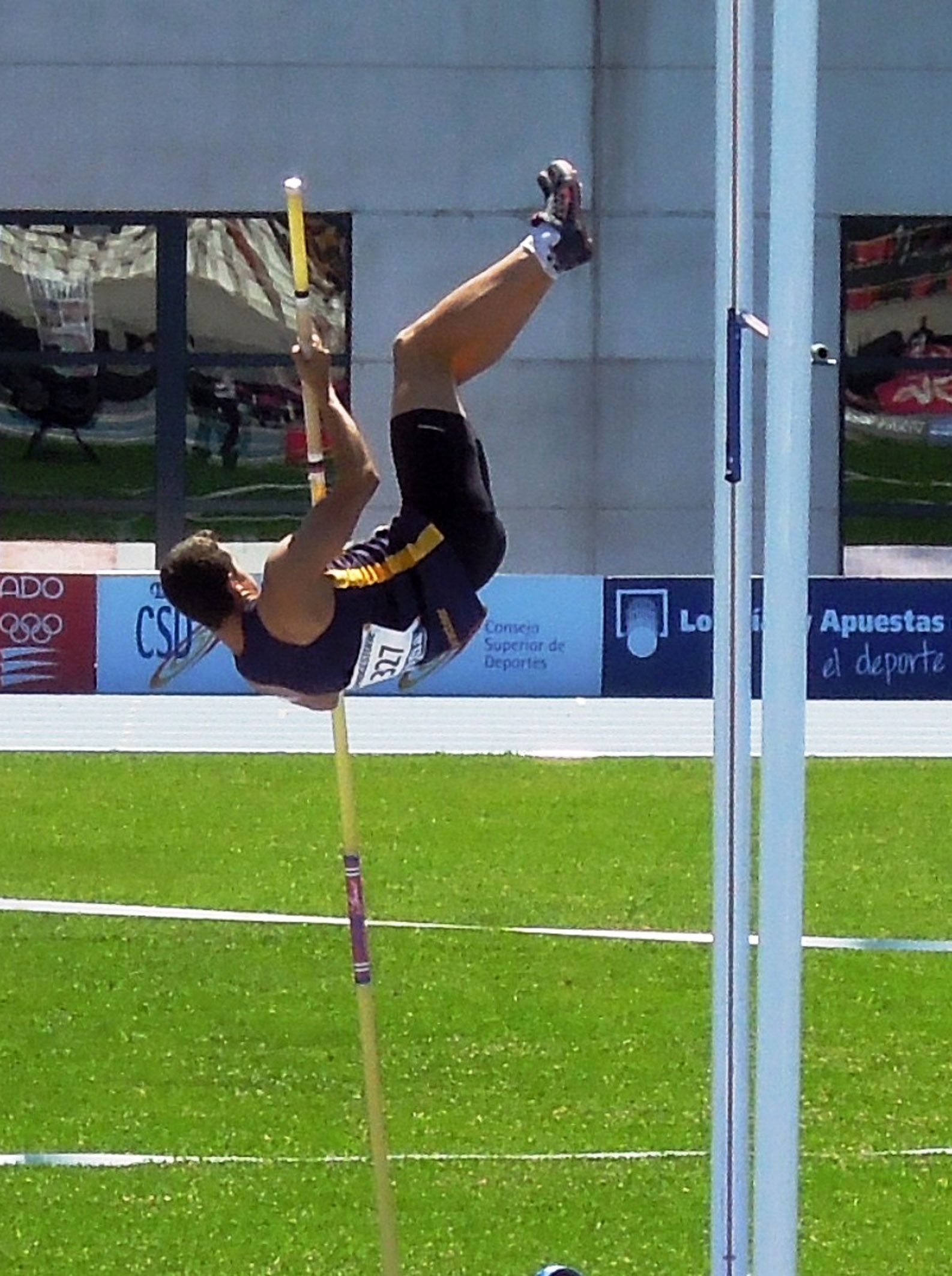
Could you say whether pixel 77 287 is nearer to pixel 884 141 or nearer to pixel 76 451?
pixel 76 451

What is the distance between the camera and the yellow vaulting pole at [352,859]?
582 centimetres

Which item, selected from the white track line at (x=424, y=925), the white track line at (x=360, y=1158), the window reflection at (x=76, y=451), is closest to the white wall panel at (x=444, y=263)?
the window reflection at (x=76, y=451)

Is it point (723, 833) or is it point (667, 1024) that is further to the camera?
point (667, 1024)

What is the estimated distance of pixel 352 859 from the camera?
6.36 m

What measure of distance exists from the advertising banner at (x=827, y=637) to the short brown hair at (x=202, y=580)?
40.9ft

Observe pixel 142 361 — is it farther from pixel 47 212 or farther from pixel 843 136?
pixel 843 136

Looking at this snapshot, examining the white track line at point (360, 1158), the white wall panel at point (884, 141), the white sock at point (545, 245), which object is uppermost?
the white wall panel at point (884, 141)

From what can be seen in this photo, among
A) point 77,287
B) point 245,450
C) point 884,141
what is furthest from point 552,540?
point 77,287

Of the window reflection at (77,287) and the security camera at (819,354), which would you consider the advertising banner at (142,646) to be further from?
the security camera at (819,354)

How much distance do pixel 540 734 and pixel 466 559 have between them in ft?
34.8

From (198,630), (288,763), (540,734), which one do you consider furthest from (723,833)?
(540,734)

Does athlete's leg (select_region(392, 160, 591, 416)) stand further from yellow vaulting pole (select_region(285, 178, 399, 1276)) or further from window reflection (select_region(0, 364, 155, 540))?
window reflection (select_region(0, 364, 155, 540))

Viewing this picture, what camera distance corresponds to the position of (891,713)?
18016mm

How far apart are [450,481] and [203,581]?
0.68 metres
